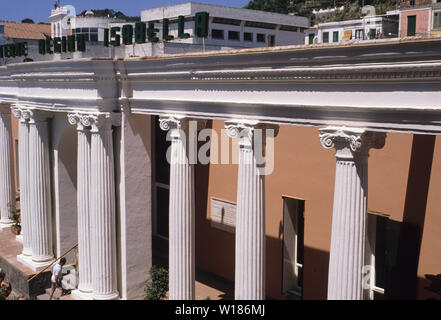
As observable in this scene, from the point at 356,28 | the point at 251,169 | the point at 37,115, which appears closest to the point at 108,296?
the point at 251,169

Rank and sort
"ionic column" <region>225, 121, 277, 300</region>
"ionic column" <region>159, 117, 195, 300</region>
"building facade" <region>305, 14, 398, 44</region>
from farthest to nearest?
"building facade" <region>305, 14, 398, 44</region>, "ionic column" <region>159, 117, 195, 300</region>, "ionic column" <region>225, 121, 277, 300</region>

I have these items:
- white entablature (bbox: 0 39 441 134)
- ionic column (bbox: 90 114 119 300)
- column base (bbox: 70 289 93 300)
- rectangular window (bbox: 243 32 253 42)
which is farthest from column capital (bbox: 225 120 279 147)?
rectangular window (bbox: 243 32 253 42)

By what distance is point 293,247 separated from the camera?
1459 centimetres

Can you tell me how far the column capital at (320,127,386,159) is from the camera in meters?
8.30

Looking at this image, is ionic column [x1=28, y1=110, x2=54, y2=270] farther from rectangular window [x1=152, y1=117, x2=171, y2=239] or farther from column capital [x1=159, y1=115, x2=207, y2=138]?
column capital [x1=159, y1=115, x2=207, y2=138]

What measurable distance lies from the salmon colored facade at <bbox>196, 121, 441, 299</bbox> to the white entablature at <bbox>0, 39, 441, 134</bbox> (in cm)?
363

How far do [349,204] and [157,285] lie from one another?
771 cm

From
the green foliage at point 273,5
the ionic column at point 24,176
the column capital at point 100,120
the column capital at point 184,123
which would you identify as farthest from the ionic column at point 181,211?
the green foliage at point 273,5

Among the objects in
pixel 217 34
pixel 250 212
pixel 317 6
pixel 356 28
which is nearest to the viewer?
pixel 250 212

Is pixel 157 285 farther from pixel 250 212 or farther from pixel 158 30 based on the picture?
pixel 158 30

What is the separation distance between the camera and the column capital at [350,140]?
27.2ft

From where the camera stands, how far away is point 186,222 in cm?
1221

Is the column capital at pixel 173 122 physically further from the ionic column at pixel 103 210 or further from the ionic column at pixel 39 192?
the ionic column at pixel 39 192
